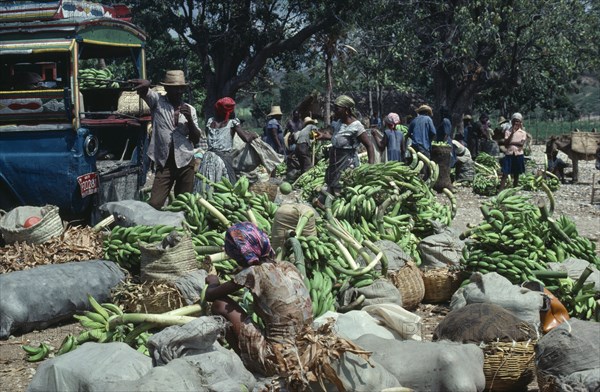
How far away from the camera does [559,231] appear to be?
22.7 ft

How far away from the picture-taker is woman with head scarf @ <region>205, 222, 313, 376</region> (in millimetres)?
4375

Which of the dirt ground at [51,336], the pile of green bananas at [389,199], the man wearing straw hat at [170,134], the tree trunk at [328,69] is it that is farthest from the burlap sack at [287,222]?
the tree trunk at [328,69]

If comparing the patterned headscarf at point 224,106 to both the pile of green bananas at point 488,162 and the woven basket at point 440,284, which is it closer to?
the woven basket at point 440,284

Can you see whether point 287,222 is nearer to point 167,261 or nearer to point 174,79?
point 167,261

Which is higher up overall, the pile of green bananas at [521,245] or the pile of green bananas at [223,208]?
the pile of green bananas at [223,208]

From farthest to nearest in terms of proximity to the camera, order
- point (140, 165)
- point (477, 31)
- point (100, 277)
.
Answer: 1. point (477, 31)
2. point (140, 165)
3. point (100, 277)

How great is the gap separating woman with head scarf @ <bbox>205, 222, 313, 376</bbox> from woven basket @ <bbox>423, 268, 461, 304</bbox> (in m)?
2.66

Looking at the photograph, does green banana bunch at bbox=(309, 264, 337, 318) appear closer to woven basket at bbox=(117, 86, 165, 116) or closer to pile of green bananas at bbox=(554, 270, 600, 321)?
pile of green bananas at bbox=(554, 270, 600, 321)

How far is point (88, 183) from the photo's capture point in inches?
325

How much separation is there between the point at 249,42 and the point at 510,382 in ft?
71.0

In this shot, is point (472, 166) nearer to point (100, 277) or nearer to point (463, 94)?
point (463, 94)

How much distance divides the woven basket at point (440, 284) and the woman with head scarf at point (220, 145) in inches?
108

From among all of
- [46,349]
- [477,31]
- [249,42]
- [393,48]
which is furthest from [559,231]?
[249,42]

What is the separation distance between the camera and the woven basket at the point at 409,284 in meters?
6.57
